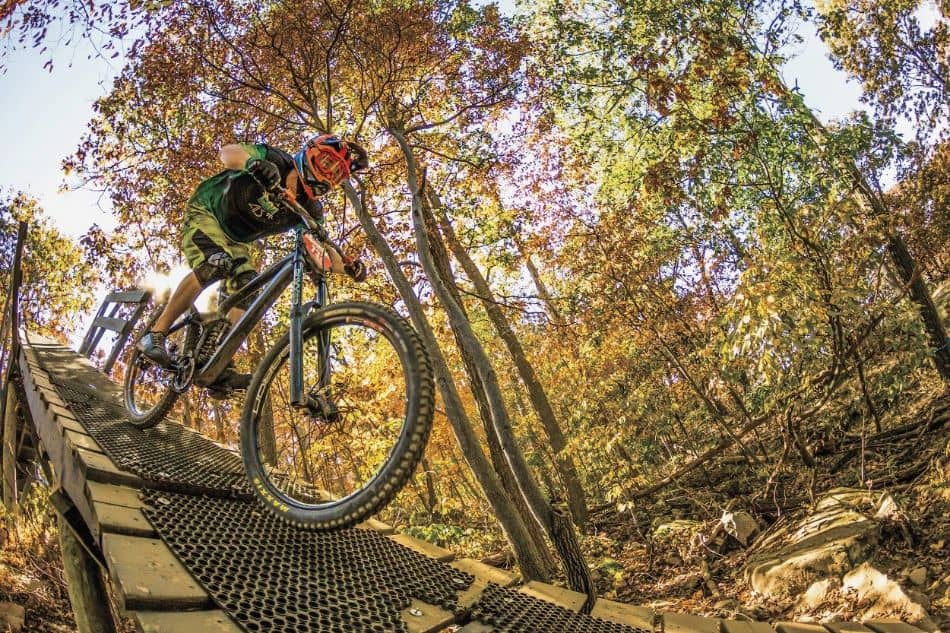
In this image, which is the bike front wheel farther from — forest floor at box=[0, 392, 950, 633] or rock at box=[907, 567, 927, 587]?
rock at box=[907, 567, 927, 587]

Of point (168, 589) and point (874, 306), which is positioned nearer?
point (168, 589)

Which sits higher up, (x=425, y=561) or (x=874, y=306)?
(x=425, y=561)

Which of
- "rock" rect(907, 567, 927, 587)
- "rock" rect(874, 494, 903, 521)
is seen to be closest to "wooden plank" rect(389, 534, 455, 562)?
"rock" rect(907, 567, 927, 587)

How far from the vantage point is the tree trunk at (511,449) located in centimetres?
480

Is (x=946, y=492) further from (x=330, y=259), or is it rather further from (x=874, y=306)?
(x=330, y=259)

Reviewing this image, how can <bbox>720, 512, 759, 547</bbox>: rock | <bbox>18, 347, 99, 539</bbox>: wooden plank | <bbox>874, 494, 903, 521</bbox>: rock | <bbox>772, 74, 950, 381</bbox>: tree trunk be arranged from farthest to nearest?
<bbox>772, 74, 950, 381</bbox>: tree trunk
<bbox>720, 512, 759, 547</bbox>: rock
<bbox>874, 494, 903, 521</bbox>: rock
<bbox>18, 347, 99, 539</bbox>: wooden plank

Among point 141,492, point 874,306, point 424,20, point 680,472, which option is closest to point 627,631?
point 141,492

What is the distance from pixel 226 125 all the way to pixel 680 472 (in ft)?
29.1

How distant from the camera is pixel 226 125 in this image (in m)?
8.48

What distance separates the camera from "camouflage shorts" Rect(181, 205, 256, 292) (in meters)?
3.63

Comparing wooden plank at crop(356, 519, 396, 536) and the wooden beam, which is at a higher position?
the wooden beam

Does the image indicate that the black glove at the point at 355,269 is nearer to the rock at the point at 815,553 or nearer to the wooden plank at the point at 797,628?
the wooden plank at the point at 797,628

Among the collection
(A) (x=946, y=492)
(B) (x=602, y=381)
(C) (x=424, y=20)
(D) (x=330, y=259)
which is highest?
(C) (x=424, y=20)

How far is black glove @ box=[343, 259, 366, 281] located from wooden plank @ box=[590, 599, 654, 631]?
210 centimetres
